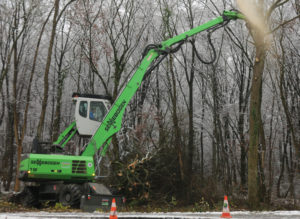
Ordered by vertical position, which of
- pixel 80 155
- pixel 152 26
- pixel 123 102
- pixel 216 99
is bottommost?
pixel 80 155

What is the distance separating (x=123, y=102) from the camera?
49.1 feet

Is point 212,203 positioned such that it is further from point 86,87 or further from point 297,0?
point 86,87

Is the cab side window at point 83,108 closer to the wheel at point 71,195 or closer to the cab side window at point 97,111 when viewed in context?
the cab side window at point 97,111

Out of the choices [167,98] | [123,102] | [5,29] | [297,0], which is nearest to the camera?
[123,102]

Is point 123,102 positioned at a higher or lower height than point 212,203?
higher

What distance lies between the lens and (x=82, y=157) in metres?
14.7

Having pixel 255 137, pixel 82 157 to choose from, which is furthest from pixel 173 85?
pixel 82 157

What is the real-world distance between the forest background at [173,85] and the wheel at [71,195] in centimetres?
260

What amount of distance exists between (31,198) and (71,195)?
271 cm

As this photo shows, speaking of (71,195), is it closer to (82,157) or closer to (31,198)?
Result: (82,157)

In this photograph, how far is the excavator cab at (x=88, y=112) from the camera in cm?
1530

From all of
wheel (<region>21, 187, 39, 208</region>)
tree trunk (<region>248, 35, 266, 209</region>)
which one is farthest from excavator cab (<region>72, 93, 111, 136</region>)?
tree trunk (<region>248, 35, 266, 209</region>)

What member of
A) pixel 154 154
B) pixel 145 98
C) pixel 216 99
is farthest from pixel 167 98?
pixel 154 154

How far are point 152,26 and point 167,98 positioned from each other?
8.39 metres
